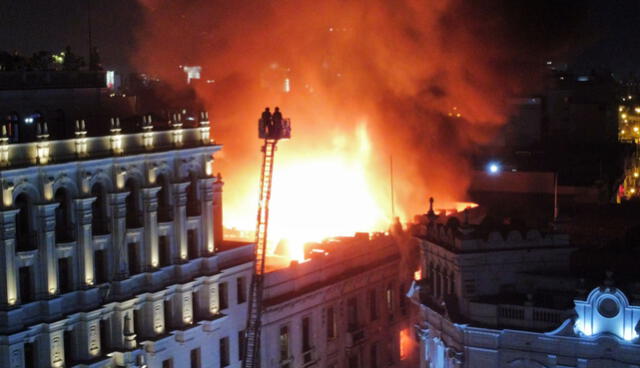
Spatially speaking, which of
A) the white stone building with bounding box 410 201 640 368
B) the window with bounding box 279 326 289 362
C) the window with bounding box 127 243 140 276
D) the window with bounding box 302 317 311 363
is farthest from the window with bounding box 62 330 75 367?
the window with bounding box 302 317 311 363

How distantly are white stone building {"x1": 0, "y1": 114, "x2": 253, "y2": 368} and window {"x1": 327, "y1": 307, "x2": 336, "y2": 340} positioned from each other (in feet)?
18.1

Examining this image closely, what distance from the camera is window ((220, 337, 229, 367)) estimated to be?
136 ft

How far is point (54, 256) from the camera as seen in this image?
110ft

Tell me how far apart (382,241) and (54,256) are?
2099cm

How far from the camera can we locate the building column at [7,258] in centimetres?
3184

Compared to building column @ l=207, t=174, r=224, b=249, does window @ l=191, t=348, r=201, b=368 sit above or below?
below

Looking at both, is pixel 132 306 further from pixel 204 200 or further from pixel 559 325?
pixel 559 325

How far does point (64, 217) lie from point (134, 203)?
348 centimetres

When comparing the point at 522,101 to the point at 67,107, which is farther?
the point at 522,101

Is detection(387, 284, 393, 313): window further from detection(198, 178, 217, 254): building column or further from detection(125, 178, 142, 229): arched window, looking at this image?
detection(125, 178, 142, 229): arched window

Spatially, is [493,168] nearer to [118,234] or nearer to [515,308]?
[515,308]

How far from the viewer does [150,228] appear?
37812 mm

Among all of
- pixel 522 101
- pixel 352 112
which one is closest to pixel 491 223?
pixel 352 112

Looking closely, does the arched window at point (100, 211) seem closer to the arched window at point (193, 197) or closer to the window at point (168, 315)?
the window at point (168, 315)
